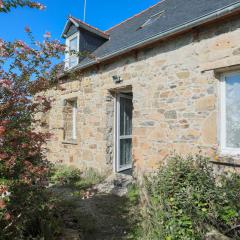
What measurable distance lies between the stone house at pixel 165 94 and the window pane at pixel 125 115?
0.03m

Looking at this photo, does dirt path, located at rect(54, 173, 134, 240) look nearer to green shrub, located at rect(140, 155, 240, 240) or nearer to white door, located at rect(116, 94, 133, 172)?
green shrub, located at rect(140, 155, 240, 240)

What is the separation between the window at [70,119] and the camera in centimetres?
920

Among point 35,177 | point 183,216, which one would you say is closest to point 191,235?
point 183,216

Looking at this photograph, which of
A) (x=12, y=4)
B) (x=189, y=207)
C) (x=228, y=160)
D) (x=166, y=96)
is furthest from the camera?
(x=166, y=96)

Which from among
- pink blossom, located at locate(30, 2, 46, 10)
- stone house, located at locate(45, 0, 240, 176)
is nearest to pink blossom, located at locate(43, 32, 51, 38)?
pink blossom, located at locate(30, 2, 46, 10)

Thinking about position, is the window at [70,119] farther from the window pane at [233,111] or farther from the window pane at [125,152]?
the window pane at [233,111]

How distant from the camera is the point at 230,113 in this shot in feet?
15.0

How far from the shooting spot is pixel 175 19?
19.4 ft

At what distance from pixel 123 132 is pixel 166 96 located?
7.97 feet

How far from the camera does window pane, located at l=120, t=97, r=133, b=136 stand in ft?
24.5

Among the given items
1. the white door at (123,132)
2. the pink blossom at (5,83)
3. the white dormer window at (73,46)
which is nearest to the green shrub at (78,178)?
the white door at (123,132)

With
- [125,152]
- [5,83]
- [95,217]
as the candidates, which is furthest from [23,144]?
[125,152]

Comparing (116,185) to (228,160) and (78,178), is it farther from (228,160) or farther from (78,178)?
(228,160)

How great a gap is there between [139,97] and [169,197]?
303 cm
